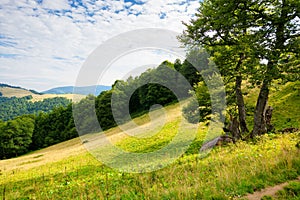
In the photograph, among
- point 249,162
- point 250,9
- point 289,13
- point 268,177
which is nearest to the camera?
point 268,177

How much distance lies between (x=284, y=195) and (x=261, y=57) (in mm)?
10457

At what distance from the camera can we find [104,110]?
72188 mm

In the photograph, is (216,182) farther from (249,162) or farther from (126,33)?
(126,33)

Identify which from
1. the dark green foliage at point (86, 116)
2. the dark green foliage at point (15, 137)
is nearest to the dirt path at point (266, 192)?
the dark green foliage at point (86, 116)

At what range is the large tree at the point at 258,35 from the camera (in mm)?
13516

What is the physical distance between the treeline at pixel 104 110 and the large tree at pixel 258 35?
1586 inches

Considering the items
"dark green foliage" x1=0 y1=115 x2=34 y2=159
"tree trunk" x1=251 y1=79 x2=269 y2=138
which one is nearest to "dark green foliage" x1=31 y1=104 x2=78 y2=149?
"dark green foliage" x1=0 y1=115 x2=34 y2=159

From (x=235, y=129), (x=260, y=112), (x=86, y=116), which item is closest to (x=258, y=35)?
(x=260, y=112)

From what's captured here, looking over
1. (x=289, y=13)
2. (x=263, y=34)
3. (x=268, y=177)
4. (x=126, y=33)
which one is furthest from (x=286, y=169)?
(x=126, y=33)

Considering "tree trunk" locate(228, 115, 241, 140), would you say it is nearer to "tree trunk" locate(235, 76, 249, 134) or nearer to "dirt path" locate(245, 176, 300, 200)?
"tree trunk" locate(235, 76, 249, 134)

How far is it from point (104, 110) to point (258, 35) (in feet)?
207

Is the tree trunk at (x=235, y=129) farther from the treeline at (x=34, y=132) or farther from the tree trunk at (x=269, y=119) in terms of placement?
the treeline at (x=34, y=132)

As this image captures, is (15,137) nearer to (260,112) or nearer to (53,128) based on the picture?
(53,128)

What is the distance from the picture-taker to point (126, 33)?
17484 mm
